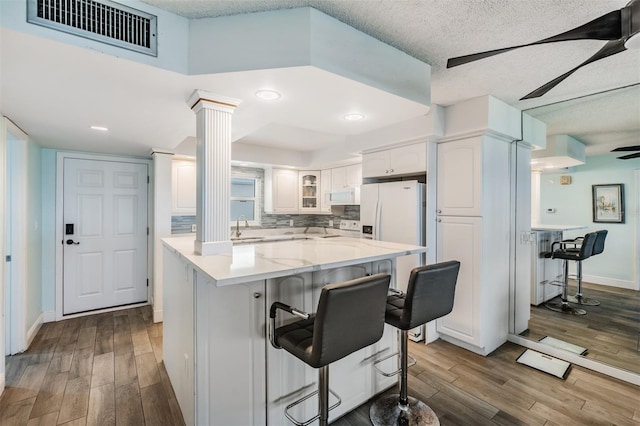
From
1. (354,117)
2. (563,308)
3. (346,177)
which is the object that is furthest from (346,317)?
(346,177)

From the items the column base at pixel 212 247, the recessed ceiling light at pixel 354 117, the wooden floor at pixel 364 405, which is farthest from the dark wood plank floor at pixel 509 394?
the recessed ceiling light at pixel 354 117

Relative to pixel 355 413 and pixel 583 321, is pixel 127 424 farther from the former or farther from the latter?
pixel 583 321

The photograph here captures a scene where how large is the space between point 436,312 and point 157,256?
11.0 feet

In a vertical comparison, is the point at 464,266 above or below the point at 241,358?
above

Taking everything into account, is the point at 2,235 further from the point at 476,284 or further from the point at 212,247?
the point at 476,284

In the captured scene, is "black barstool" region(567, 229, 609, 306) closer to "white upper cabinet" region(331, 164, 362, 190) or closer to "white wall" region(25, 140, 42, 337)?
"white upper cabinet" region(331, 164, 362, 190)

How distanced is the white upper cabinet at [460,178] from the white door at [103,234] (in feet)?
12.8

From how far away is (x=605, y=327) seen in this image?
2.79 m

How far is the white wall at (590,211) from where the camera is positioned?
2471 mm

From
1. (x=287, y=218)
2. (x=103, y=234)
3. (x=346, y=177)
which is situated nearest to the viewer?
(x=103, y=234)

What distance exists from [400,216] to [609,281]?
6.40ft

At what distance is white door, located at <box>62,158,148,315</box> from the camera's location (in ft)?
12.3

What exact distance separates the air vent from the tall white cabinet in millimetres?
2610

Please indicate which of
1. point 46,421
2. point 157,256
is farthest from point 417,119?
point 46,421
